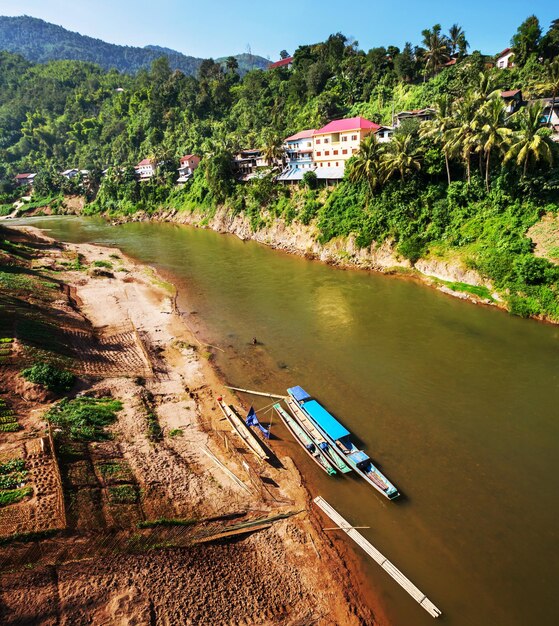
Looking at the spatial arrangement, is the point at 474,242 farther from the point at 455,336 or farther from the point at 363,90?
the point at 363,90

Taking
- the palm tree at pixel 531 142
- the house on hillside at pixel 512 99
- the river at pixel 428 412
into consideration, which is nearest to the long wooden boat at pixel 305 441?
the river at pixel 428 412

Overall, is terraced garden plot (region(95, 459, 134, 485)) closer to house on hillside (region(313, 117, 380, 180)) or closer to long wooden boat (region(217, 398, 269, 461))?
long wooden boat (region(217, 398, 269, 461))

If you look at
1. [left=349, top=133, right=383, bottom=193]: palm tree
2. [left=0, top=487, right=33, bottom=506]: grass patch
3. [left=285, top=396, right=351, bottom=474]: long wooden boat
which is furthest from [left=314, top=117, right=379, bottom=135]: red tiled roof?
[left=0, top=487, right=33, bottom=506]: grass patch

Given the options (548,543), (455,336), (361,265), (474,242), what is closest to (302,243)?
(361,265)

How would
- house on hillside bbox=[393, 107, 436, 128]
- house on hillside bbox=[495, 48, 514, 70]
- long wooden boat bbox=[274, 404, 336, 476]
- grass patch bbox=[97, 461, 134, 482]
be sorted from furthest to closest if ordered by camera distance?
house on hillside bbox=[495, 48, 514, 70], house on hillside bbox=[393, 107, 436, 128], long wooden boat bbox=[274, 404, 336, 476], grass patch bbox=[97, 461, 134, 482]

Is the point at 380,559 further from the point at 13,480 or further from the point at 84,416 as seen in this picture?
the point at 84,416

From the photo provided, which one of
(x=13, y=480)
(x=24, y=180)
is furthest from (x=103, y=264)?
(x=24, y=180)
